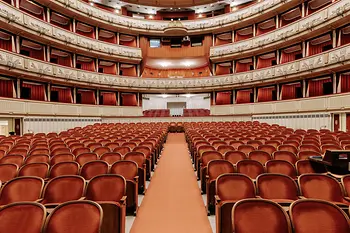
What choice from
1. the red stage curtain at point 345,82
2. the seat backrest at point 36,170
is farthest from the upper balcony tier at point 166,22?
the seat backrest at point 36,170

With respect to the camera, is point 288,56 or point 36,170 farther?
point 288,56

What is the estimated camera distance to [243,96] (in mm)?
16969

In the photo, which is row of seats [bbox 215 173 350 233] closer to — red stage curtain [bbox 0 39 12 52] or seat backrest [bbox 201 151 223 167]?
seat backrest [bbox 201 151 223 167]

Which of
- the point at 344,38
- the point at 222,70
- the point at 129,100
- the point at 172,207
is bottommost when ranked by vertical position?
the point at 172,207

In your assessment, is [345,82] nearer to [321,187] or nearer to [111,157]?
[321,187]

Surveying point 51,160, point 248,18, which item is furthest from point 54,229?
point 248,18

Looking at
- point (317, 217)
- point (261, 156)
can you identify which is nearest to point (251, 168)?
point (261, 156)

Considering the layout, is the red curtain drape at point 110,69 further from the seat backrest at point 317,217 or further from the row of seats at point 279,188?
the seat backrest at point 317,217

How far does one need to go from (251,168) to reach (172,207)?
1.19 metres

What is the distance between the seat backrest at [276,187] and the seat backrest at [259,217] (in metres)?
0.78

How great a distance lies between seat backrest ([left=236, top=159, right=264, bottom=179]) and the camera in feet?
10.4

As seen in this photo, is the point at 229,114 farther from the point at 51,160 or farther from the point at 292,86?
the point at 51,160

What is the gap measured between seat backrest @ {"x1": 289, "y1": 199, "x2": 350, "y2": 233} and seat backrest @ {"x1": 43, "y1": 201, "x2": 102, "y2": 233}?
1443mm

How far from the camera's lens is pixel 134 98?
18.2 metres
